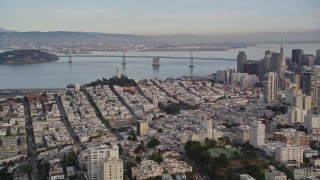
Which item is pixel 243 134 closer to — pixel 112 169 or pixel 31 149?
pixel 112 169

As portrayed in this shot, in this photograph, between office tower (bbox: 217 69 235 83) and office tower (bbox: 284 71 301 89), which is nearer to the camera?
office tower (bbox: 284 71 301 89)

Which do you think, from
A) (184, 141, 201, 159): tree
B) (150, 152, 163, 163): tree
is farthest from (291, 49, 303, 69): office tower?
(150, 152, 163, 163): tree

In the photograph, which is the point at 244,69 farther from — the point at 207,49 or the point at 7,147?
the point at 207,49

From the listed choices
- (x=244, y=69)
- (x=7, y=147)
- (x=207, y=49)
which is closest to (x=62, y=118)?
(x=7, y=147)

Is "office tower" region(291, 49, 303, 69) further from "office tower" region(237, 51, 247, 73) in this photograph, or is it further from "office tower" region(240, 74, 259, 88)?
"office tower" region(237, 51, 247, 73)

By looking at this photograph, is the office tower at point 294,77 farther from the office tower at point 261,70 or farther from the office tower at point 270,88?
the office tower at point 261,70
